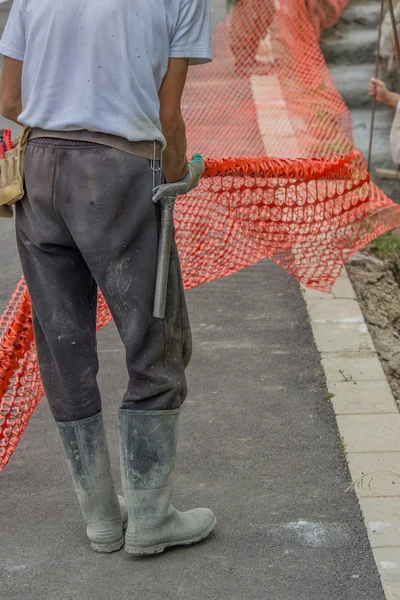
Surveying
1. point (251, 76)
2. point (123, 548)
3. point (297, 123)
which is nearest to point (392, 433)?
point (123, 548)

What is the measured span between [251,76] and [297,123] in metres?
1.78

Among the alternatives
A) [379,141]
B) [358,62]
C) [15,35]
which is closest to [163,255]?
[15,35]

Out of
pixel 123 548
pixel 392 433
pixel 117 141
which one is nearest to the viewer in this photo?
pixel 117 141

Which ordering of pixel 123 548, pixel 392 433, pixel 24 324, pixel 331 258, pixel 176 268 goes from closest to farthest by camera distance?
pixel 176 268, pixel 123 548, pixel 24 324, pixel 392 433, pixel 331 258

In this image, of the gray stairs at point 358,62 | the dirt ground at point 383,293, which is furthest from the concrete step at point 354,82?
the dirt ground at point 383,293

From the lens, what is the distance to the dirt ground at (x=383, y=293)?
5.61 meters

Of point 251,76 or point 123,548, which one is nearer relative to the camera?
point 123,548

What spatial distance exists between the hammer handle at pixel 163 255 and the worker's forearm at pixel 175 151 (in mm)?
102

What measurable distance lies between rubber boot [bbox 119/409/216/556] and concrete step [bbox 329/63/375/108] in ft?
31.6

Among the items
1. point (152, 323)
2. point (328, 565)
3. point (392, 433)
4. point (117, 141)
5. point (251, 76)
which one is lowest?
point (251, 76)

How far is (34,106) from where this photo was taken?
10.5 ft

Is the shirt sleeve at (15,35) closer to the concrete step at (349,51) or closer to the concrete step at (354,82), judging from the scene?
the concrete step at (354,82)

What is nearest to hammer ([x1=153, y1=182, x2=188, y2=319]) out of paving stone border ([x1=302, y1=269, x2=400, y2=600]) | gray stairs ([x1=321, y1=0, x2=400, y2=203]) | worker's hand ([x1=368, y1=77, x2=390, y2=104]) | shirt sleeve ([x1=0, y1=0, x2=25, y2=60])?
shirt sleeve ([x1=0, y1=0, x2=25, y2=60])

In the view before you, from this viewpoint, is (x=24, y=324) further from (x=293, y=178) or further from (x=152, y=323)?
(x=293, y=178)
